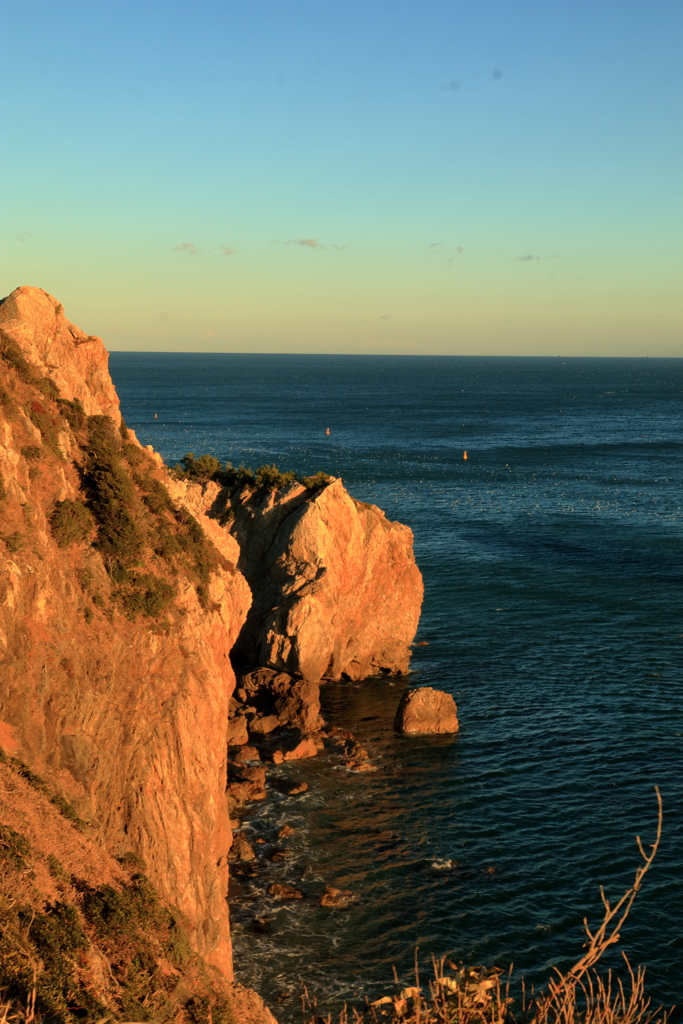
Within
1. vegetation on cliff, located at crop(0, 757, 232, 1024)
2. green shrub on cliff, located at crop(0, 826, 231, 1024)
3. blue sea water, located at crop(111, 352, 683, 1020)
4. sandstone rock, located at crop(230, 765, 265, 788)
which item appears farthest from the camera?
sandstone rock, located at crop(230, 765, 265, 788)

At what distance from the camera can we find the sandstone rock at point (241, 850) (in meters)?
36.2

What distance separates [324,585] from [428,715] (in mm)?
10378

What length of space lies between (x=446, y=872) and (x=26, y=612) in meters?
20.8

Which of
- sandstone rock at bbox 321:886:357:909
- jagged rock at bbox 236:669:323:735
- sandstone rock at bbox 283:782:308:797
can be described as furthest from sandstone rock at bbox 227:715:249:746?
sandstone rock at bbox 321:886:357:909

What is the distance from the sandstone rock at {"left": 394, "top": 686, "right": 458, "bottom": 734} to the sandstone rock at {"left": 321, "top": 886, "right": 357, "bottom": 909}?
1440 centimetres

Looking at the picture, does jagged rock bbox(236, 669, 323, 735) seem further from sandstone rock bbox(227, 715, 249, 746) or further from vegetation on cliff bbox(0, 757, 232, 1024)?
vegetation on cliff bbox(0, 757, 232, 1024)

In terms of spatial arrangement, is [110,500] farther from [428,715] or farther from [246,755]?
[428,715]

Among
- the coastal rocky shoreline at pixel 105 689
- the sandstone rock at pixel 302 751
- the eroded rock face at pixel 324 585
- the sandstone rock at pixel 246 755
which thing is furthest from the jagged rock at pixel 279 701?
the coastal rocky shoreline at pixel 105 689

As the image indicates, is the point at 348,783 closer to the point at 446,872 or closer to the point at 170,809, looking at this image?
the point at 446,872

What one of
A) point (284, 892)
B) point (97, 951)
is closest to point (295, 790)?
point (284, 892)

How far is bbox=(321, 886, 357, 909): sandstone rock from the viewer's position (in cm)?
3356

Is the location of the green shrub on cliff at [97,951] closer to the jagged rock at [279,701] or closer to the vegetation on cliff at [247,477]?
the jagged rock at [279,701]

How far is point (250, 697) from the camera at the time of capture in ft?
164

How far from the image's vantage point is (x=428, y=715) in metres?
47.9
